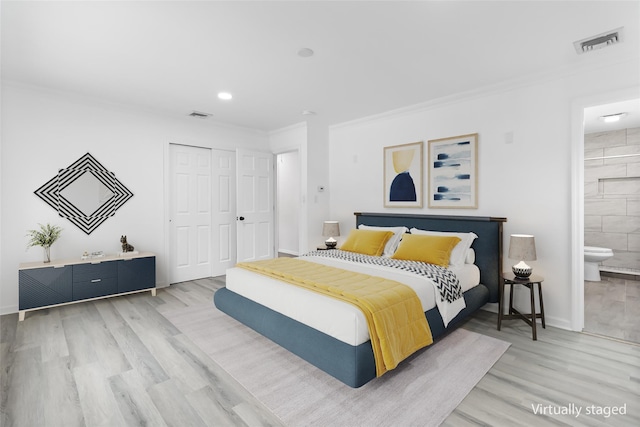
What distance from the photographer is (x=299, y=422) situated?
1836 mm

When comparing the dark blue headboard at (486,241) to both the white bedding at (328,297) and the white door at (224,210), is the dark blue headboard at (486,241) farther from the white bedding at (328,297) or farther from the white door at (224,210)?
the white door at (224,210)

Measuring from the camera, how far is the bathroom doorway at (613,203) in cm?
455

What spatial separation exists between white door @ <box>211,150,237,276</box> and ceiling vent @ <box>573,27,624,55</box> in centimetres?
A: 466

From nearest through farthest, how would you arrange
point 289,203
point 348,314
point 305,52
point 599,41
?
point 348,314 < point 599,41 < point 305,52 < point 289,203

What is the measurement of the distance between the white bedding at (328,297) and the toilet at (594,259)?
2.55 meters

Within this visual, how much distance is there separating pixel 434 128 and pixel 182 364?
12.5ft

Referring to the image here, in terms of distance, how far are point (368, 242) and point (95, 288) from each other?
337 centimetres

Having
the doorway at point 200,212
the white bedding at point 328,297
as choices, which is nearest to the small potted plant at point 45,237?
the doorway at point 200,212

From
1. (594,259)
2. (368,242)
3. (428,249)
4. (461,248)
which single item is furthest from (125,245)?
(594,259)

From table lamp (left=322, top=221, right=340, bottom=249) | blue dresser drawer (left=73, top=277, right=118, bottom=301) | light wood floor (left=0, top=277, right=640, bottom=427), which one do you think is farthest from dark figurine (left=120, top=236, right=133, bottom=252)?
table lamp (left=322, top=221, right=340, bottom=249)

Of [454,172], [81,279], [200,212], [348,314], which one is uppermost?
[454,172]

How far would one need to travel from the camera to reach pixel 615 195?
5031 millimetres

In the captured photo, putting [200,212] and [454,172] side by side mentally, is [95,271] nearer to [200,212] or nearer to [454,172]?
[200,212]

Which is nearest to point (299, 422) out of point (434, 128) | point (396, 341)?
point (396, 341)
